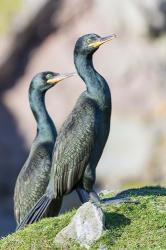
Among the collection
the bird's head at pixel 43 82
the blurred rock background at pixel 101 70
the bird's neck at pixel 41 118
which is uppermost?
the bird's head at pixel 43 82

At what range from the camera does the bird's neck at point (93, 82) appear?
9.79 metres

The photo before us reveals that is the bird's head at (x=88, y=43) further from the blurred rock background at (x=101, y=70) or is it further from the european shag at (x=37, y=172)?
the blurred rock background at (x=101, y=70)

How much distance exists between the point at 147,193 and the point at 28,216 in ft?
4.60

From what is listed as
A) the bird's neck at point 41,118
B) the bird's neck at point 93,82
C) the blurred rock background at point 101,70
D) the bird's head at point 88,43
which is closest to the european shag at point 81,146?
the bird's neck at point 93,82

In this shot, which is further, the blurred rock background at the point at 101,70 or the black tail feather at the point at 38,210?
the blurred rock background at the point at 101,70

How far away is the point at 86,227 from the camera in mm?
8875

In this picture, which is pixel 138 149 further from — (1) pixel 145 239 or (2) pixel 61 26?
(1) pixel 145 239

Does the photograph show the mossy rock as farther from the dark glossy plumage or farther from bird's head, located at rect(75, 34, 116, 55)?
bird's head, located at rect(75, 34, 116, 55)

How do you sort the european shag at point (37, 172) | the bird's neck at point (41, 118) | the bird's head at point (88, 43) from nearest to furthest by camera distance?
the bird's head at point (88, 43) < the european shag at point (37, 172) < the bird's neck at point (41, 118)

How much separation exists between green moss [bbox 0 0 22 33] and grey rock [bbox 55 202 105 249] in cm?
1689

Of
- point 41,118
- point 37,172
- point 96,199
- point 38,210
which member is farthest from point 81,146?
point 41,118

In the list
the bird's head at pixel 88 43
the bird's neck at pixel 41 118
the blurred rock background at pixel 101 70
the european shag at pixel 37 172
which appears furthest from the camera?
the blurred rock background at pixel 101 70

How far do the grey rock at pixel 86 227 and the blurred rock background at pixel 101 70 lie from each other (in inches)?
602

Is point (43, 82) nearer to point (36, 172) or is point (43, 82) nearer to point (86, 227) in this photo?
point (36, 172)
